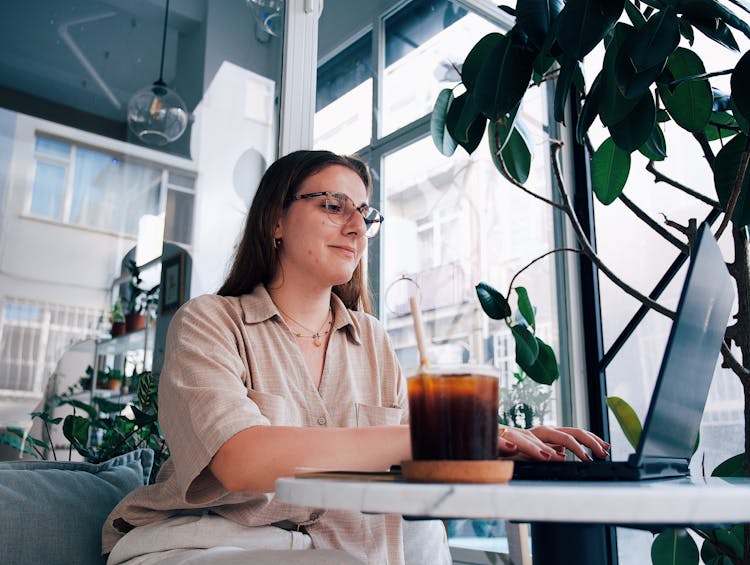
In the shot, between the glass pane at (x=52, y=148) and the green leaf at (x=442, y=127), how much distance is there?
133cm

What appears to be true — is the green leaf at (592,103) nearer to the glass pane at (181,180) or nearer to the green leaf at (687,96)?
the green leaf at (687,96)

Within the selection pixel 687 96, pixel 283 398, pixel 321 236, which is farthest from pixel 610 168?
pixel 283 398

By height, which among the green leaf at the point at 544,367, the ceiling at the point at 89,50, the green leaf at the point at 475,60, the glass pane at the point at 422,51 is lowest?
the green leaf at the point at 544,367

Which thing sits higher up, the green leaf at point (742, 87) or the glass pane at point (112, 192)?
the glass pane at point (112, 192)

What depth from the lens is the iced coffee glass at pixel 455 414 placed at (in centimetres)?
64

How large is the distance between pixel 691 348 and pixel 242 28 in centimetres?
210

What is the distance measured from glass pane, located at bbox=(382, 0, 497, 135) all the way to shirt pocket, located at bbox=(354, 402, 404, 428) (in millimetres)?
2060

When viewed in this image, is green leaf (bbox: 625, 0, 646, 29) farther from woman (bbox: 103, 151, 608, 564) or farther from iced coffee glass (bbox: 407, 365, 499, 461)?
iced coffee glass (bbox: 407, 365, 499, 461)

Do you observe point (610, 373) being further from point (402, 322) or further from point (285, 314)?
point (285, 314)

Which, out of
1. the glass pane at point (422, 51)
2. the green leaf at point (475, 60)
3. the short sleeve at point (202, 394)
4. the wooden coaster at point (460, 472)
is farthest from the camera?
the glass pane at point (422, 51)

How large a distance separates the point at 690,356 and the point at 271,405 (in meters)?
0.75

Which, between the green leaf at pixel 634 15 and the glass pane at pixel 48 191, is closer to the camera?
the green leaf at pixel 634 15

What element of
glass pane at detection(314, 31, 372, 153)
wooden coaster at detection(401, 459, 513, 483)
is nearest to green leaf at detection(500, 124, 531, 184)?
glass pane at detection(314, 31, 372, 153)

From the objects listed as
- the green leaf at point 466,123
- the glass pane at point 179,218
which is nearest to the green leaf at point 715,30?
the green leaf at point 466,123
